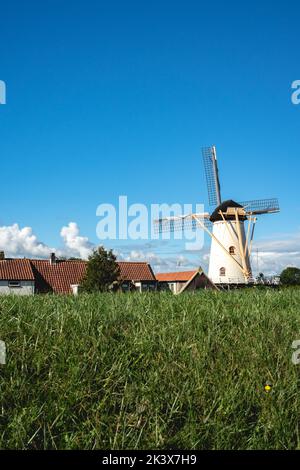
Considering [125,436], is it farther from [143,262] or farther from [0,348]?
[143,262]

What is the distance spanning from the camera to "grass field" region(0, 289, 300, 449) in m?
4.45

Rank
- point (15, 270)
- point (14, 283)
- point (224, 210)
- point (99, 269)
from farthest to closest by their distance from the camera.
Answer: point (15, 270)
point (14, 283)
point (224, 210)
point (99, 269)

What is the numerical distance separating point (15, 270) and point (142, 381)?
4071cm

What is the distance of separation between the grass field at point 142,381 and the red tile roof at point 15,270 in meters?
38.5

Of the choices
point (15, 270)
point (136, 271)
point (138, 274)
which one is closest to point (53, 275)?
point (15, 270)

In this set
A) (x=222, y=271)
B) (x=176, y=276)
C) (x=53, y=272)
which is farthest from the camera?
(x=176, y=276)

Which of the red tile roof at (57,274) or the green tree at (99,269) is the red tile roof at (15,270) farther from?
the green tree at (99,269)

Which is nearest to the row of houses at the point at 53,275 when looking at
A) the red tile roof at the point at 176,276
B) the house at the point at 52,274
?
the house at the point at 52,274

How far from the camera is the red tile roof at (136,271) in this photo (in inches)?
1843

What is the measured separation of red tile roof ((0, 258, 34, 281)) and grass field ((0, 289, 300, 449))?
38546 millimetres

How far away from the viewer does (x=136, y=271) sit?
4756 centimetres

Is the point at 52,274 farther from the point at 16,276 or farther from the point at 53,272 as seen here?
the point at 16,276

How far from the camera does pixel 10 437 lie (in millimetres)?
4273

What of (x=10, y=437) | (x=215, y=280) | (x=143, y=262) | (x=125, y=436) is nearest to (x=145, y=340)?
(x=125, y=436)
